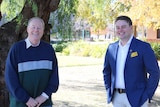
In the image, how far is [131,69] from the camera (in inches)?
155

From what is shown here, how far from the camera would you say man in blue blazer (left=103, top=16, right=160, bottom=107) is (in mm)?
3906

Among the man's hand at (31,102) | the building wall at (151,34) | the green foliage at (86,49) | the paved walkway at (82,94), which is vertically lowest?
the green foliage at (86,49)

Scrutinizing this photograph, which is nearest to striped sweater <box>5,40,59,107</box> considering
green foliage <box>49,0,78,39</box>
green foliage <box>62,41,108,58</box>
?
green foliage <box>49,0,78,39</box>

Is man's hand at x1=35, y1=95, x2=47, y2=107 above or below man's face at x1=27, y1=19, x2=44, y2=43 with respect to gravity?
below

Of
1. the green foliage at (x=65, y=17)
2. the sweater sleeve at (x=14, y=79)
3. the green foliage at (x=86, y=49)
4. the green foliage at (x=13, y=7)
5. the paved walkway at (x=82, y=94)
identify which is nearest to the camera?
the sweater sleeve at (x=14, y=79)

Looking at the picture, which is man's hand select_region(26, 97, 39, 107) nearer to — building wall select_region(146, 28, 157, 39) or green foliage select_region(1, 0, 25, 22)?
green foliage select_region(1, 0, 25, 22)

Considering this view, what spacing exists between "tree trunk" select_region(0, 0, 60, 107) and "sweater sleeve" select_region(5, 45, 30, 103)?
6.51ft

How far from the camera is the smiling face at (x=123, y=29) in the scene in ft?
12.7

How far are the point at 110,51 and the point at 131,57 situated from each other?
325 millimetres

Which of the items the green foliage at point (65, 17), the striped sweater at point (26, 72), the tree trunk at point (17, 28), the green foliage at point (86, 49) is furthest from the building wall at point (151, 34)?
the striped sweater at point (26, 72)

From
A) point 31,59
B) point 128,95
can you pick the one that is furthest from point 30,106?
point 128,95

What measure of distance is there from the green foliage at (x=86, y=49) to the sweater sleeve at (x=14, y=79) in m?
25.1

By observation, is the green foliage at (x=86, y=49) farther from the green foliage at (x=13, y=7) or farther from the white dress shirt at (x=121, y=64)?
the white dress shirt at (x=121, y=64)

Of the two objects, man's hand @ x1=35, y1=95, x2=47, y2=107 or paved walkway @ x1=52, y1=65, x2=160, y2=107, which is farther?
paved walkway @ x1=52, y1=65, x2=160, y2=107
